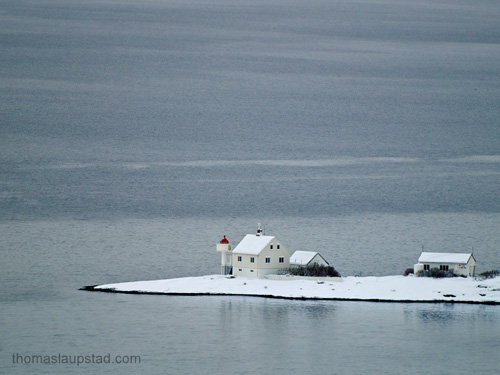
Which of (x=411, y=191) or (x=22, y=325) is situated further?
(x=411, y=191)

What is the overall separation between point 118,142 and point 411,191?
48827 millimetres

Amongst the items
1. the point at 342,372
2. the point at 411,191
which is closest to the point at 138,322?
the point at 342,372

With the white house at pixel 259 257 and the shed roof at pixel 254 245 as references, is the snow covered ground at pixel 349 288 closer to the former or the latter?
the white house at pixel 259 257

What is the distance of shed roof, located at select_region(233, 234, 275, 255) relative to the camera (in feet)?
202

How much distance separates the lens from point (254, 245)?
6216 centimetres

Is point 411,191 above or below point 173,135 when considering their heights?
below

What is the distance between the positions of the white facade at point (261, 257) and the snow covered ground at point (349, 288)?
1.80 ft

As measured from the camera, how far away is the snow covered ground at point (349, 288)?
5906 centimetres

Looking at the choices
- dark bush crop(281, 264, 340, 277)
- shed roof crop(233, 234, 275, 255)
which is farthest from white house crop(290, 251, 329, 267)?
shed roof crop(233, 234, 275, 255)

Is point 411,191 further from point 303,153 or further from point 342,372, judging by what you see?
point 342,372

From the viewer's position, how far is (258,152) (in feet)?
467

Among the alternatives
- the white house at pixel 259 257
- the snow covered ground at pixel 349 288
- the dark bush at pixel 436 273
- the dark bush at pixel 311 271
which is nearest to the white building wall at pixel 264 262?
the white house at pixel 259 257

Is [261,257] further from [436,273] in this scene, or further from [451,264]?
[451,264]

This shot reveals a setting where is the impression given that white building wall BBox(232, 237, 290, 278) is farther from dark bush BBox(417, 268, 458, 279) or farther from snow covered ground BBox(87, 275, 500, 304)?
dark bush BBox(417, 268, 458, 279)
